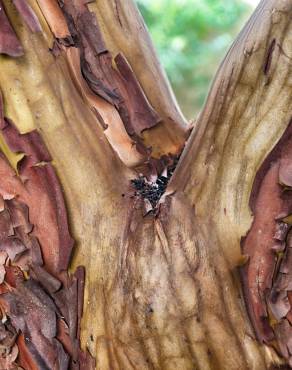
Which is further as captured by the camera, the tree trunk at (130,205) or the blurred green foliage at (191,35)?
the blurred green foliage at (191,35)

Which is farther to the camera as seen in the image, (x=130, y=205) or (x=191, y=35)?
(x=191, y=35)

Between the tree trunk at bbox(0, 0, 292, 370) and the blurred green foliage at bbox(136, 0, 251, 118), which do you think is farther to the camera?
the blurred green foliage at bbox(136, 0, 251, 118)

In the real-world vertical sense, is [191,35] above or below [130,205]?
below

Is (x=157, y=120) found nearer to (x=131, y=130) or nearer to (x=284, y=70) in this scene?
(x=131, y=130)

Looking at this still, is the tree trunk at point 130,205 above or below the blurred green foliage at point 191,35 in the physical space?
above
